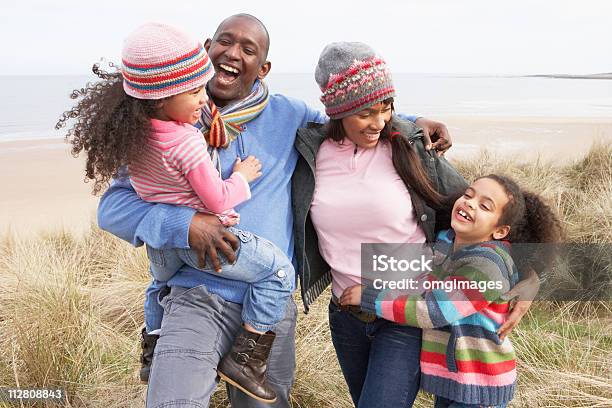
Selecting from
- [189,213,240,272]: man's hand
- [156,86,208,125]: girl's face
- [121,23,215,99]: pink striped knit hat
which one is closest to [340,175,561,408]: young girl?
[189,213,240,272]: man's hand

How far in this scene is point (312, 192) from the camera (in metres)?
2.79

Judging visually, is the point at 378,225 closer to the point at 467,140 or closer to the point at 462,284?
the point at 462,284

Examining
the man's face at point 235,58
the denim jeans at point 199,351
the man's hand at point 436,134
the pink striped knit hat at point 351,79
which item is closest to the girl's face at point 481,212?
the man's hand at point 436,134

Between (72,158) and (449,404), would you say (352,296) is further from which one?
(72,158)

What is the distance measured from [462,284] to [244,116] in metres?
1.09

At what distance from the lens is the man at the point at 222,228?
93.9 inches

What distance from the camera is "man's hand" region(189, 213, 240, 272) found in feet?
8.00

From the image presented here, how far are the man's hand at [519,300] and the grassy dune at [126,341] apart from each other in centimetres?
95

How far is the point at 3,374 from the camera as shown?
11.8 feet

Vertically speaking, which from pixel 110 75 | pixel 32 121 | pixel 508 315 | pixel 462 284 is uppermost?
pixel 110 75

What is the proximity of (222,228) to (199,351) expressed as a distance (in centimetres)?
44

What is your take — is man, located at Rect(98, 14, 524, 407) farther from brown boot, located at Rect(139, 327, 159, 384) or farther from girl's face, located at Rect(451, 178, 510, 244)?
girl's face, located at Rect(451, 178, 510, 244)

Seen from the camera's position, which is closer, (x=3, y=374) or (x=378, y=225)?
(x=378, y=225)

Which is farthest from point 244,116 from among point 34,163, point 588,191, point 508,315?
point 34,163
